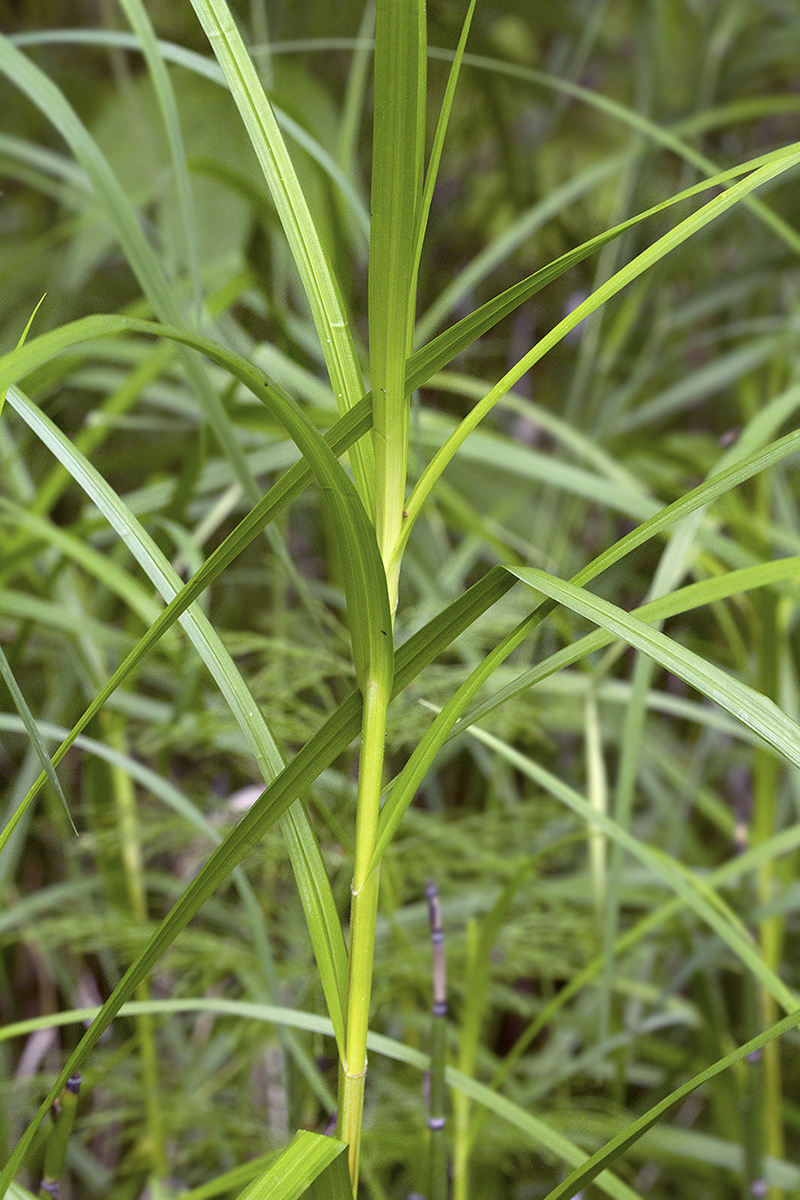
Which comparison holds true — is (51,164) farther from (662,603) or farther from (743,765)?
(743,765)

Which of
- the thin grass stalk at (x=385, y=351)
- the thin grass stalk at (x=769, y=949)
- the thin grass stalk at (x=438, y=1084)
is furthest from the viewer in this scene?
the thin grass stalk at (x=769, y=949)

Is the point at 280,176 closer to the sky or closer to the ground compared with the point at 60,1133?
closer to the sky

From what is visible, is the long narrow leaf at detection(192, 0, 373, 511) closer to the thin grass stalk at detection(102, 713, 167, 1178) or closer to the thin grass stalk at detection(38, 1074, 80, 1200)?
the thin grass stalk at detection(38, 1074, 80, 1200)

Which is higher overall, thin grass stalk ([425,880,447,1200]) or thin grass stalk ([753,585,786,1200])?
thin grass stalk ([753,585,786,1200])

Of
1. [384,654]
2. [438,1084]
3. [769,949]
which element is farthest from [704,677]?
[769,949]

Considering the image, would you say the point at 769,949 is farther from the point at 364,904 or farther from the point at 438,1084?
the point at 364,904

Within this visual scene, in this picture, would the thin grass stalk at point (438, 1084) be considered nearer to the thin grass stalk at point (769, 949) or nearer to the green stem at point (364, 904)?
the green stem at point (364, 904)

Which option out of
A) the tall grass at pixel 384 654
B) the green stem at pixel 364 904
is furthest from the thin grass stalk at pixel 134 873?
the green stem at pixel 364 904

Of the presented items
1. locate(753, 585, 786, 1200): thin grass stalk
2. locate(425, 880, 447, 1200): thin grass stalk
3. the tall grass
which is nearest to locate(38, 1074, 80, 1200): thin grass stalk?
the tall grass
